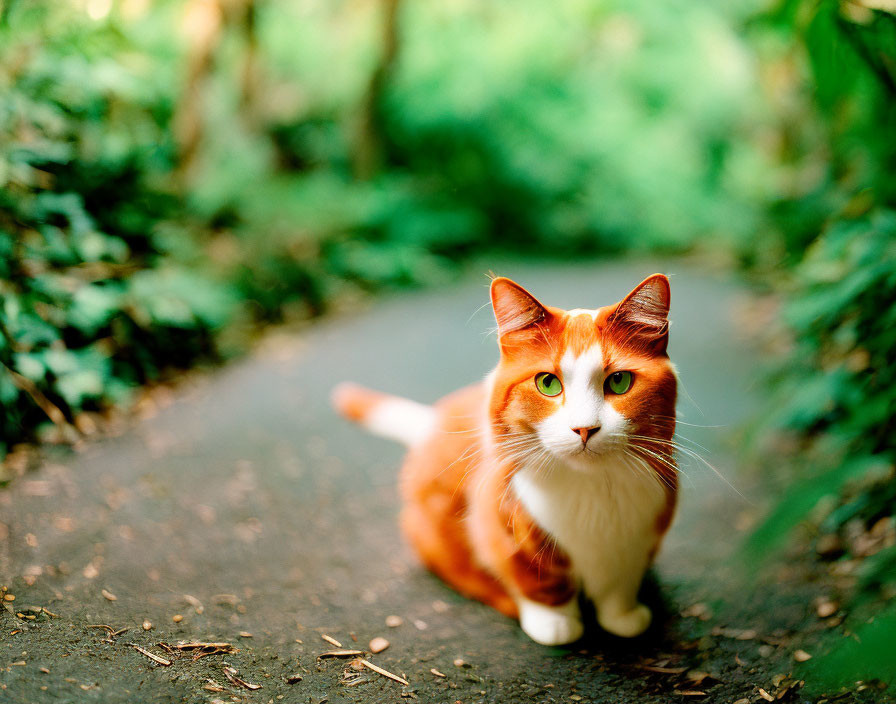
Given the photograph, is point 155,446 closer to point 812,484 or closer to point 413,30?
point 812,484

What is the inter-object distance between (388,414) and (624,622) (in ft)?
3.10

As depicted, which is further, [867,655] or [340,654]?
[340,654]

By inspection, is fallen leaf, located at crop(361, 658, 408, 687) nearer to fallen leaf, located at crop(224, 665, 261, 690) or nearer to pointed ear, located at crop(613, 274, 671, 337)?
fallen leaf, located at crop(224, 665, 261, 690)

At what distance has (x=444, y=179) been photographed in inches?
229

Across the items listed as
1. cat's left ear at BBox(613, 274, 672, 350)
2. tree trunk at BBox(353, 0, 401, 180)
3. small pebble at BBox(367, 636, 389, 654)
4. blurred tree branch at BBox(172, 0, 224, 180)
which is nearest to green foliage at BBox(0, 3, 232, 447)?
blurred tree branch at BBox(172, 0, 224, 180)

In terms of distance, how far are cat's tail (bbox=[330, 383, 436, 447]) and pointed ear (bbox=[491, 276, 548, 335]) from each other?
2.22 feet

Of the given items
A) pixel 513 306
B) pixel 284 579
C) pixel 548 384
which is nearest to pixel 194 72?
pixel 284 579

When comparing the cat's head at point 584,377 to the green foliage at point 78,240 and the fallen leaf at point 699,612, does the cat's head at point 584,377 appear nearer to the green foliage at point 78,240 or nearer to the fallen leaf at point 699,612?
the fallen leaf at point 699,612

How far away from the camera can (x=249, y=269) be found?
408cm

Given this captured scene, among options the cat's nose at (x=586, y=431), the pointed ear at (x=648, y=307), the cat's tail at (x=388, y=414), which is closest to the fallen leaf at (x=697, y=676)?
the cat's nose at (x=586, y=431)

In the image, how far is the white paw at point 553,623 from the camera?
1.60 meters

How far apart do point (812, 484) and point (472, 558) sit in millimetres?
1043

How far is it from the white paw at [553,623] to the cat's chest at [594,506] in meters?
0.17

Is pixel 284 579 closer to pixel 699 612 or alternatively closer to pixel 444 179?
pixel 699 612
